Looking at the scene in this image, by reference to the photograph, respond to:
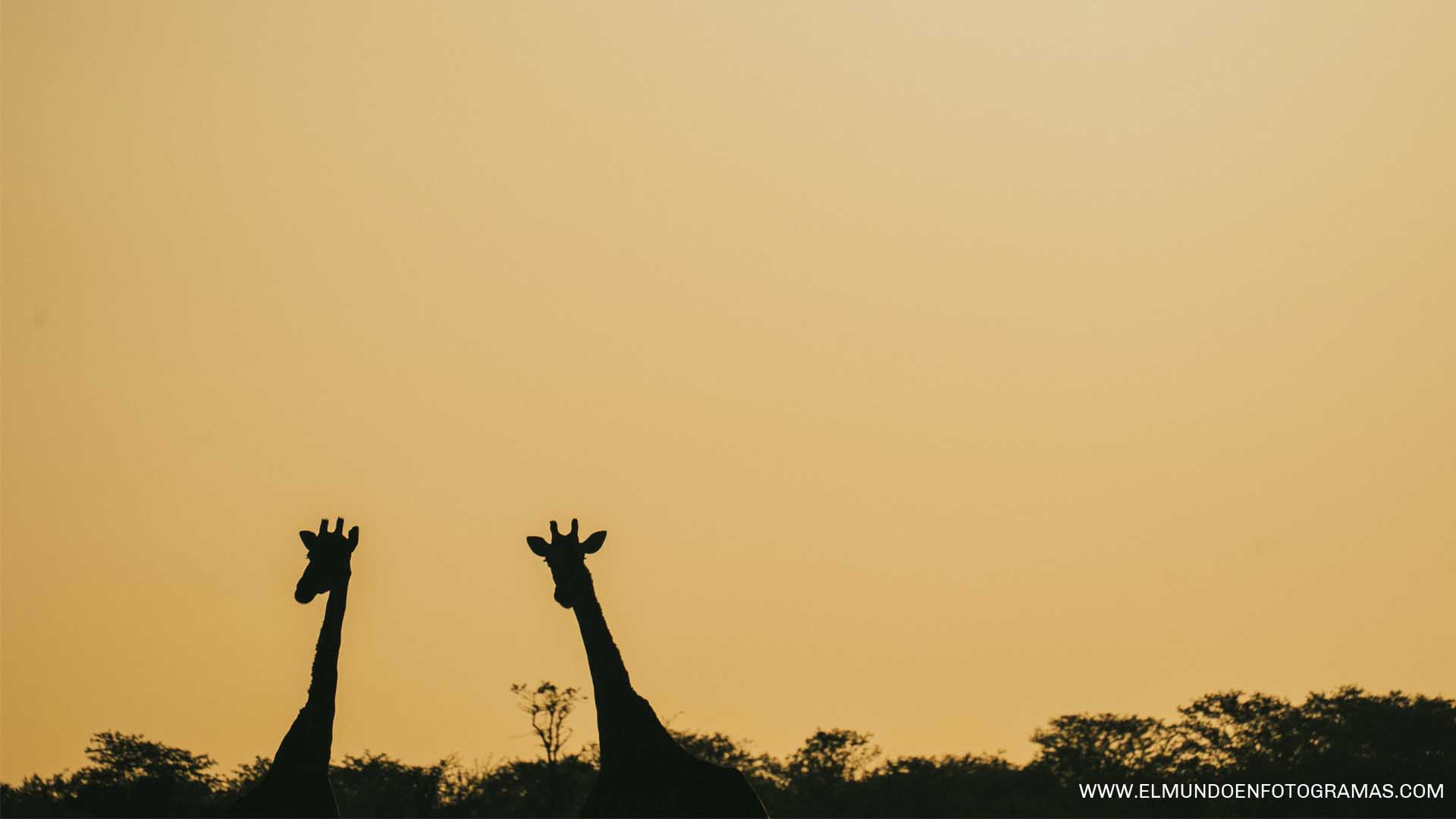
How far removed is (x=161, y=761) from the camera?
79.9 m

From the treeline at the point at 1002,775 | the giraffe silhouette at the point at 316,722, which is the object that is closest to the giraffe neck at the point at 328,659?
the giraffe silhouette at the point at 316,722

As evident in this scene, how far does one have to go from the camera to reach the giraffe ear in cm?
2666

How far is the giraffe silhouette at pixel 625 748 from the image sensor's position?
22.6 metres

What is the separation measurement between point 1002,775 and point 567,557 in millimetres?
66009

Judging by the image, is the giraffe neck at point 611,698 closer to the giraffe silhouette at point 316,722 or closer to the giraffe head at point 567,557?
the giraffe head at point 567,557

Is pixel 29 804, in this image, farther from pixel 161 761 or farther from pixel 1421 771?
pixel 1421 771

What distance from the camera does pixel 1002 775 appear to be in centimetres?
8569

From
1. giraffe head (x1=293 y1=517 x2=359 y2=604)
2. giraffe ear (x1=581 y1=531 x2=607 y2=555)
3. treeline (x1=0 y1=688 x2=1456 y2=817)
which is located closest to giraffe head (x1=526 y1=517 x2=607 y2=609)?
giraffe ear (x1=581 y1=531 x2=607 y2=555)

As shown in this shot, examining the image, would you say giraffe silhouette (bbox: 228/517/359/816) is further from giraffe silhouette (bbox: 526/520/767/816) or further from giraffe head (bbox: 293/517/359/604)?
giraffe silhouette (bbox: 526/520/767/816)

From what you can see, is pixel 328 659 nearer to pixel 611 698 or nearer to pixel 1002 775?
pixel 611 698

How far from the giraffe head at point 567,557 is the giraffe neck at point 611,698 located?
0.45ft

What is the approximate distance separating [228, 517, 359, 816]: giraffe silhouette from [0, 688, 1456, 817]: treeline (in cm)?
5107

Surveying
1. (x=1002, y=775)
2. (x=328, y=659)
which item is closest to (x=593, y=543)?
(x=328, y=659)

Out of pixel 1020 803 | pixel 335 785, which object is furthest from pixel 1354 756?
pixel 335 785
